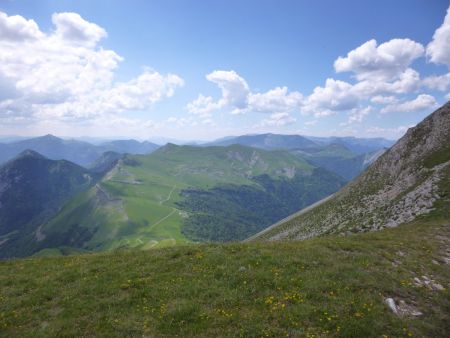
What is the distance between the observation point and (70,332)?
1633cm

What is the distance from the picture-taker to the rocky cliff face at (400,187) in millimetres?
51062

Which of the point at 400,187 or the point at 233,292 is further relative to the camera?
the point at 400,187

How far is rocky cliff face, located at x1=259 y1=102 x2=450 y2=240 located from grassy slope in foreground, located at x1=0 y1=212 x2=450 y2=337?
24683 millimetres

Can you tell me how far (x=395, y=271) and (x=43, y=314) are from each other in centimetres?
2221

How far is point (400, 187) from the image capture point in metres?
65.9

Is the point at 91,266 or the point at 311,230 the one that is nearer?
the point at 91,266

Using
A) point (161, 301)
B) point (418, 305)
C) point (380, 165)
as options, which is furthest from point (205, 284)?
point (380, 165)

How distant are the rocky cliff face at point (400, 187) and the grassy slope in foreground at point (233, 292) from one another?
24.7m

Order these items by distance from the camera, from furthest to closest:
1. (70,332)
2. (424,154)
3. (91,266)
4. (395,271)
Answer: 1. (424,154)
2. (91,266)
3. (395,271)
4. (70,332)

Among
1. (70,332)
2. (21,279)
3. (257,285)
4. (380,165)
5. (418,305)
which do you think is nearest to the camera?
(70,332)

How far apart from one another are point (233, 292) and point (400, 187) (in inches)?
2306

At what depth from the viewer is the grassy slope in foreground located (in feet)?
53.0

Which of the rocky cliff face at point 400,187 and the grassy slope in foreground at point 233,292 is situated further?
the rocky cliff face at point 400,187

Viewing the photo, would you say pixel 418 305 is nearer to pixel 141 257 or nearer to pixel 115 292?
pixel 115 292
